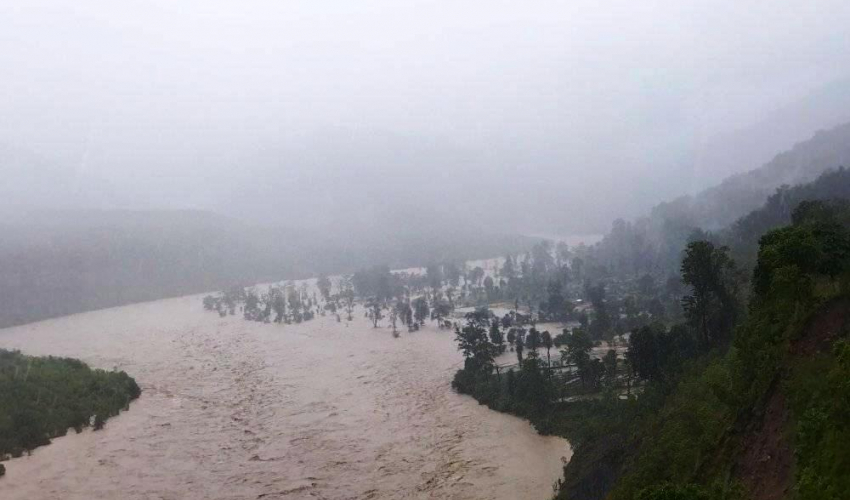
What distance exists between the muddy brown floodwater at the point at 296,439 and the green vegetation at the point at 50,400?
889 millimetres

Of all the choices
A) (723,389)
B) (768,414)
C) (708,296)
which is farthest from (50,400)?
(708,296)

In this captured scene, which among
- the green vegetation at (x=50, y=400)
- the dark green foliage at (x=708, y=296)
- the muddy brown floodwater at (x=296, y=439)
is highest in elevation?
the dark green foliage at (x=708, y=296)

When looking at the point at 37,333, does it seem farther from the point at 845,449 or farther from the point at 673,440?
the point at 845,449

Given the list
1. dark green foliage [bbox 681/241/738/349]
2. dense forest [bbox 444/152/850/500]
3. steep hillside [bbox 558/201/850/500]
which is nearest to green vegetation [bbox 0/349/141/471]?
dense forest [bbox 444/152/850/500]

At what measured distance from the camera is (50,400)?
97.7 ft

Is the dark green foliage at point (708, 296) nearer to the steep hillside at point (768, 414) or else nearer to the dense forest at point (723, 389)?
the dense forest at point (723, 389)

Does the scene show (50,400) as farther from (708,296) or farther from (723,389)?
(708,296)

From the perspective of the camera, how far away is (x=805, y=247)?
1543cm

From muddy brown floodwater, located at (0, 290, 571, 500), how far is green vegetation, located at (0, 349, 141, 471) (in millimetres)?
889

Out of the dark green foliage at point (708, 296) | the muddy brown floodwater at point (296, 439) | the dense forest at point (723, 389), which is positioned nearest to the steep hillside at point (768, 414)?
the dense forest at point (723, 389)

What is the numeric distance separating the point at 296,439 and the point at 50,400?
1411 centimetres

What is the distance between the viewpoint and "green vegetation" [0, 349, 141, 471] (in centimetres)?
2606

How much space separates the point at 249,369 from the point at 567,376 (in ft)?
75.3

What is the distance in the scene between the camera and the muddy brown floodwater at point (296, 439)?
70.5ft
